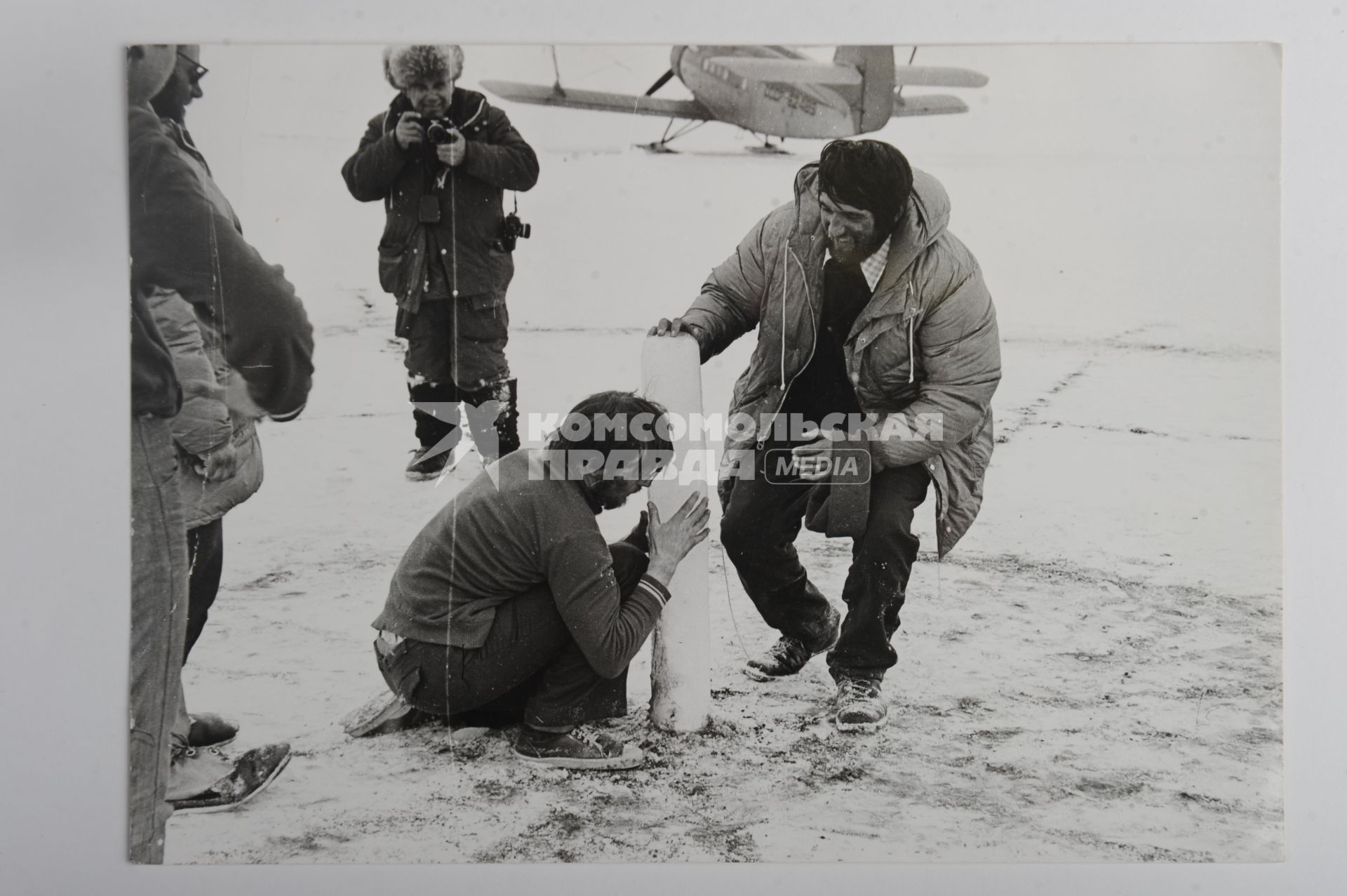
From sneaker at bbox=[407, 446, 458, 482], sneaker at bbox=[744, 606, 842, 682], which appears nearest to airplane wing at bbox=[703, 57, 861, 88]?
sneaker at bbox=[407, 446, 458, 482]

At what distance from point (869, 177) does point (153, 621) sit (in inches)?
73.7

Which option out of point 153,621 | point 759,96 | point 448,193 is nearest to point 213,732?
point 153,621

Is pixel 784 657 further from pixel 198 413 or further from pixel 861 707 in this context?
pixel 198 413

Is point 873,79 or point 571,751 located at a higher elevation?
point 873,79

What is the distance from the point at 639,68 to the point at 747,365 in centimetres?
70

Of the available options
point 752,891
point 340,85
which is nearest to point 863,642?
point 752,891

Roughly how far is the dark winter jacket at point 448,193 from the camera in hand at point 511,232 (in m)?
0.01

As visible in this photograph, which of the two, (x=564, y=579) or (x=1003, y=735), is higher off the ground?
(x=564, y=579)

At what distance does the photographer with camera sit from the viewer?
2789 millimetres

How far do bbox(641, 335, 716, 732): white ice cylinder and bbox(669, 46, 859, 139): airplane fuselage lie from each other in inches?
20.3

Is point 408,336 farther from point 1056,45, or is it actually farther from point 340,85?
point 1056,45

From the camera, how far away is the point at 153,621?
110 inches

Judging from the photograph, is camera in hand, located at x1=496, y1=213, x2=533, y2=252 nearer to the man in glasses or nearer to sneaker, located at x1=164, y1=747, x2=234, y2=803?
the man in glasses

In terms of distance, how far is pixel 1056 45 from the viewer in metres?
2.79
